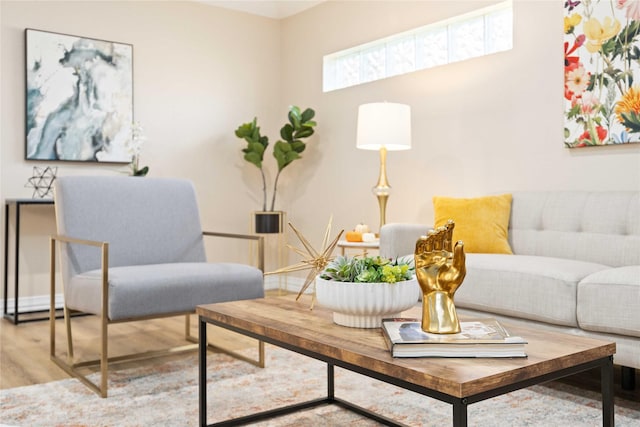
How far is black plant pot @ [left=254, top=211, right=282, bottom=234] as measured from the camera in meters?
4.83

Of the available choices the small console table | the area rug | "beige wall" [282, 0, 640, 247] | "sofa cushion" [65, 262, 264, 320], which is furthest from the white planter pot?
the small console table

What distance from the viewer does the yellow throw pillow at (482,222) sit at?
10.1 feet

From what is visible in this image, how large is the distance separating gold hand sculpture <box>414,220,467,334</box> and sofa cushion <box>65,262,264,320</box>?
1390mm

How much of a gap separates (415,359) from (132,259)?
6.43 feet

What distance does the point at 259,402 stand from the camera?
2217 millimetres

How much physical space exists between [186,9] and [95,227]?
2.77m

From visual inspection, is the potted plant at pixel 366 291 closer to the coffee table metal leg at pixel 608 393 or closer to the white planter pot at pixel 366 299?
the white planter pot at pixel 366 299

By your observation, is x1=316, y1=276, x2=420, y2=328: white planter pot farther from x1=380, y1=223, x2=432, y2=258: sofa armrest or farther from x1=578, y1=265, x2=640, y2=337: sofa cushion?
x1=380, y1=223, x2=432, y2=258: sofa armrest

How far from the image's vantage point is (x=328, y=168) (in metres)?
4.88

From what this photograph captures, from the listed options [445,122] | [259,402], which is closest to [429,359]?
[259,402]

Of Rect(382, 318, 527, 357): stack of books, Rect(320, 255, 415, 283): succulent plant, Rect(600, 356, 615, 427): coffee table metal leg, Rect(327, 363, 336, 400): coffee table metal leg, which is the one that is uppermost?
Rect(320, 255, 415, 283): succulent plant

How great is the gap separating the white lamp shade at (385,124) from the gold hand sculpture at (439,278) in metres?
2.36

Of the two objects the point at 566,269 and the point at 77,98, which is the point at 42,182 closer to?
the point at 77,98

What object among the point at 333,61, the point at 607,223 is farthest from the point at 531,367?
the point at 333,61
